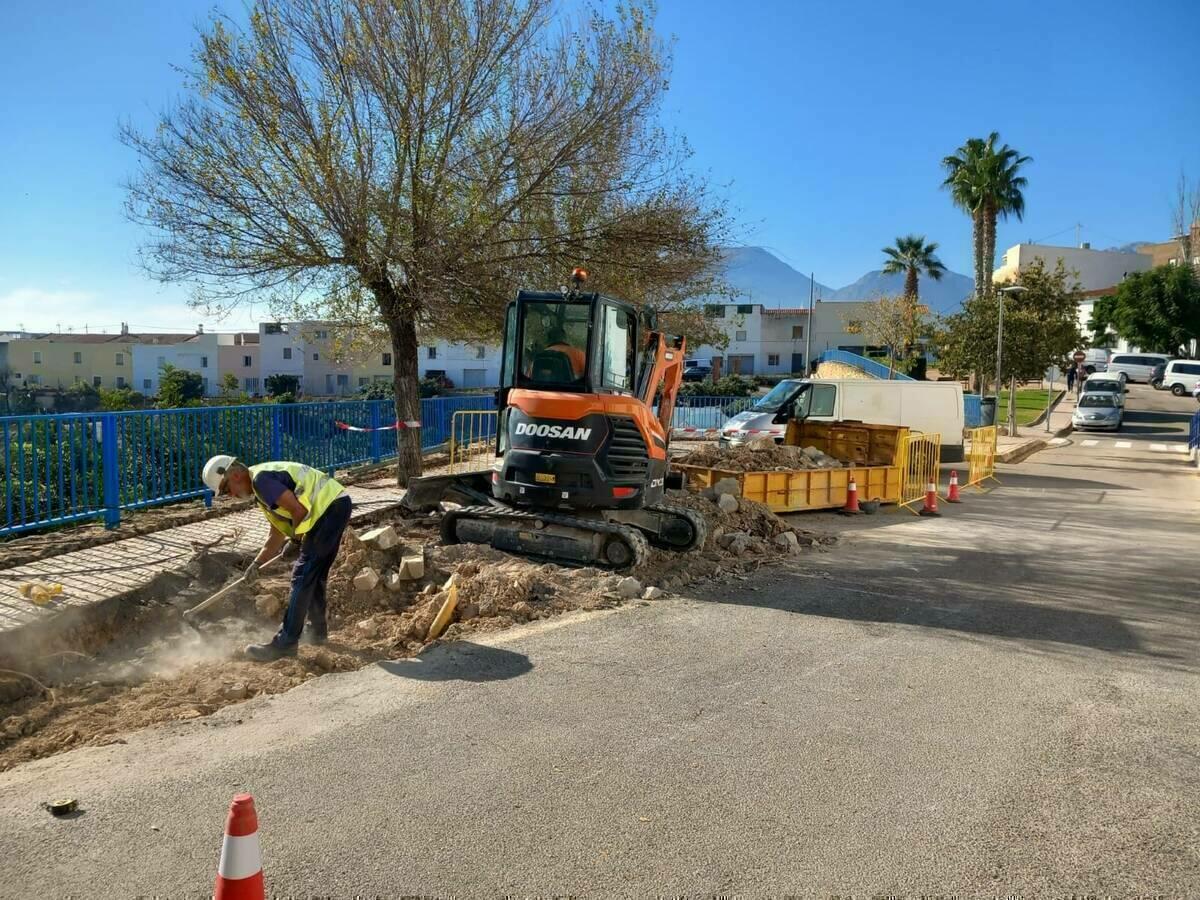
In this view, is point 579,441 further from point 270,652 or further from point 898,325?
point 898,325

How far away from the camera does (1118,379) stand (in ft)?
123

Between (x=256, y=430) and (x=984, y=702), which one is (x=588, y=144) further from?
Answer: (x=984, y=702)

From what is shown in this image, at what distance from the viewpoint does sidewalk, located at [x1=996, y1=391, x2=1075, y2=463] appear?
1011 inches

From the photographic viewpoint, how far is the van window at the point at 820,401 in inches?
757

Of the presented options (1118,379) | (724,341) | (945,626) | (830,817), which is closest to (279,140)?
(945,626)

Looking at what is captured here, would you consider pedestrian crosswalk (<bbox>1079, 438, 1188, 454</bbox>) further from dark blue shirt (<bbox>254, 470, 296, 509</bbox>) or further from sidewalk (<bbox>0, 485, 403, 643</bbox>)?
dark blue shirt (<bbox>254, 470, 296, 509</bbox>)

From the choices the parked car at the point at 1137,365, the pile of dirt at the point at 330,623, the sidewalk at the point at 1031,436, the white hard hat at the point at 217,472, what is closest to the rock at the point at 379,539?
the pile of dirt at the point at 330,623

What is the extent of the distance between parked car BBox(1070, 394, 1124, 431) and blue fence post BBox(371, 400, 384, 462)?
30265 millimetres

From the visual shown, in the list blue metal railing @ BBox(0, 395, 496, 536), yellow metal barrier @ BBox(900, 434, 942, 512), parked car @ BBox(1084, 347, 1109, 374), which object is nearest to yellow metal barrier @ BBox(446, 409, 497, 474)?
blue metal railing @ BBox(0, 395, 496, 536)

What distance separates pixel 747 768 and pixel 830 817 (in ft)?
1.90

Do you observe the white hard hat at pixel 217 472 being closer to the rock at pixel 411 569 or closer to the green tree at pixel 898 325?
the rock at pixel 411 569

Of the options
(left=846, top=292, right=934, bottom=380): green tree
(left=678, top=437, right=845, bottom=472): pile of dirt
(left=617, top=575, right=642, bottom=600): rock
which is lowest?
(left=617, top=575, right=642, bottom=600): rock

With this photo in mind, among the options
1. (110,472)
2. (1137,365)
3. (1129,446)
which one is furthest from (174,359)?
(110,472)

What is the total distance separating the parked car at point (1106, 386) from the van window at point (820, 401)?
22.5 meters
